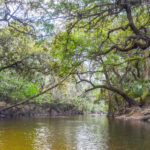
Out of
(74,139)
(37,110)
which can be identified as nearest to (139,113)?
(74,139)

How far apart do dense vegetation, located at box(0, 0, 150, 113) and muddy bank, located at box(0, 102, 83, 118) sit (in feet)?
5.82

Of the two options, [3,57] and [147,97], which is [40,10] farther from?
[147,97]

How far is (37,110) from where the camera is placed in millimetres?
29766

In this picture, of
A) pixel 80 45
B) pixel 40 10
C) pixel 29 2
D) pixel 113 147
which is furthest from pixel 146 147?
pixel 80 45

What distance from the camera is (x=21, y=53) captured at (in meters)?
11.5

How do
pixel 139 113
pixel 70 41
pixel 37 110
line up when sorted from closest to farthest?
pixel 70 41, pixel 139 113, pixel 37 110

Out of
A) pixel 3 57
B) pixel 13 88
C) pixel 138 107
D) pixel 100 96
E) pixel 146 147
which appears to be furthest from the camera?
pixel 100 96

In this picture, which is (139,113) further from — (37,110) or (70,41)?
(37,110)

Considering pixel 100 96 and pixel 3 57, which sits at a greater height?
pixel 3 57

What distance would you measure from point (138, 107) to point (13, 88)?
13.5m

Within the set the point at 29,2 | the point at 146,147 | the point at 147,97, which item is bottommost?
the point at 146,147

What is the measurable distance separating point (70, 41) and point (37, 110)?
21.9 m

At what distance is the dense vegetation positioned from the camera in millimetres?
6293

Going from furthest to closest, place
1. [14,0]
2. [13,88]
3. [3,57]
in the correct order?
[13,88], [3,57], [14,0]
